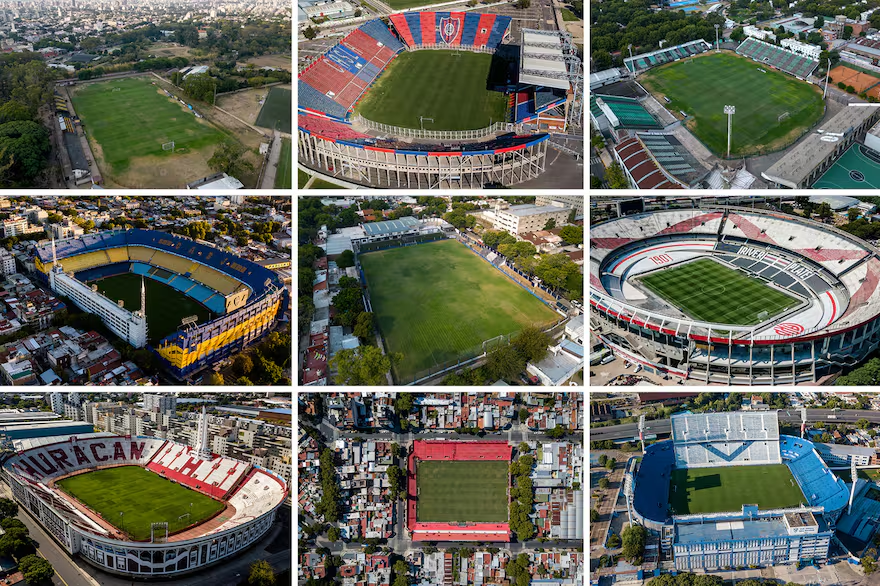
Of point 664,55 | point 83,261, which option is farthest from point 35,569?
point 664,55

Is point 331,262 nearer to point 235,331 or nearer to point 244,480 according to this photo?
point 235,331

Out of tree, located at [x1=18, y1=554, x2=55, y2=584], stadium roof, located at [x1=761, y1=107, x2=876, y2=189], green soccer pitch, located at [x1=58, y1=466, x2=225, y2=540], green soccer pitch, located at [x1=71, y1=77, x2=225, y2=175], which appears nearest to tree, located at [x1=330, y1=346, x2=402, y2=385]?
green soccer pitch, located at [x1=58, y1=466, x2=225, y2=540]

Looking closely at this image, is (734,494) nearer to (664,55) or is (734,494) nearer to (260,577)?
(260,577)

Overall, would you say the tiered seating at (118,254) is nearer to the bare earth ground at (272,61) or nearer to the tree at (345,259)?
the tree at (345,259)

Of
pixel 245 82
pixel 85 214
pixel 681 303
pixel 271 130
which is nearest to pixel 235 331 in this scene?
pixel 85 214

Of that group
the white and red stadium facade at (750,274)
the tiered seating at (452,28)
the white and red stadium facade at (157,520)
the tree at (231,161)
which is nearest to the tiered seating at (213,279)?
the tree at (231,161)

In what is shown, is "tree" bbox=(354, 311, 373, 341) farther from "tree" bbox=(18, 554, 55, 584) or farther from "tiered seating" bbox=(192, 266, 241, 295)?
"tree" bbox=(18, 554, 55, 584)
